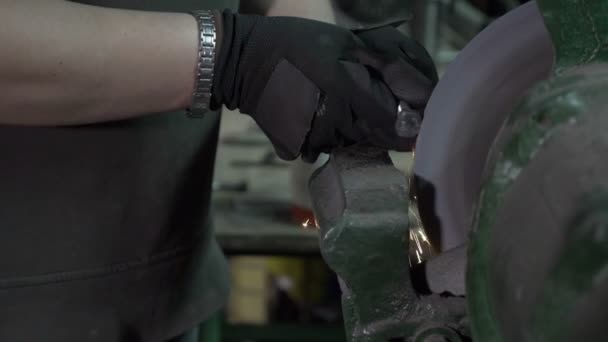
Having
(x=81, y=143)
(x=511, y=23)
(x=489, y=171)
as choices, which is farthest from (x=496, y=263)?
(x=81, y=143)

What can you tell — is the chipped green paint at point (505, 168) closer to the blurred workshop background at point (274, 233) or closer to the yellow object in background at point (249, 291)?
the blurred workshop background at point (274, 233)

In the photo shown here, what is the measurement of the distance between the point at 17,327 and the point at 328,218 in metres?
0.49

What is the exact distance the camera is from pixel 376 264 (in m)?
0.70

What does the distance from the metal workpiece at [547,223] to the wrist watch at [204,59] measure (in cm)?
39

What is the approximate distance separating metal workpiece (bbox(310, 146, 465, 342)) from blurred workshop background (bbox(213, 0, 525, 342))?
1041 millimetres

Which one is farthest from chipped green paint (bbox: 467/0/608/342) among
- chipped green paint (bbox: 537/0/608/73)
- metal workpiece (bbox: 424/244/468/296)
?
metal workpiece (bbox: 424/244/468/296)

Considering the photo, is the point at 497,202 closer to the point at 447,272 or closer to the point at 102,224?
the point at 447,272

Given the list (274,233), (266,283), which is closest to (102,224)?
(274,233)

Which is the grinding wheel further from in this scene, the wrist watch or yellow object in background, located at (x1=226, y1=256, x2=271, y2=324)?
yellow object in background, located at (x1=226, y1=256, x2=271, y2=324)

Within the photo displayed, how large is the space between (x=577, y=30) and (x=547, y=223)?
20 cm

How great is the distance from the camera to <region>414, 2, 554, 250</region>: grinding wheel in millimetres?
840

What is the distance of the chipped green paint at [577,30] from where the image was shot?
0.60 metres

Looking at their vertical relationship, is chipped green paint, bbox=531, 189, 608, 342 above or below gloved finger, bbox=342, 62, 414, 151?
above

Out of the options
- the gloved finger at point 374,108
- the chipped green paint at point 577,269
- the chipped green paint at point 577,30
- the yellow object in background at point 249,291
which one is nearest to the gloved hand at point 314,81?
the gloved finger at point 374,108
